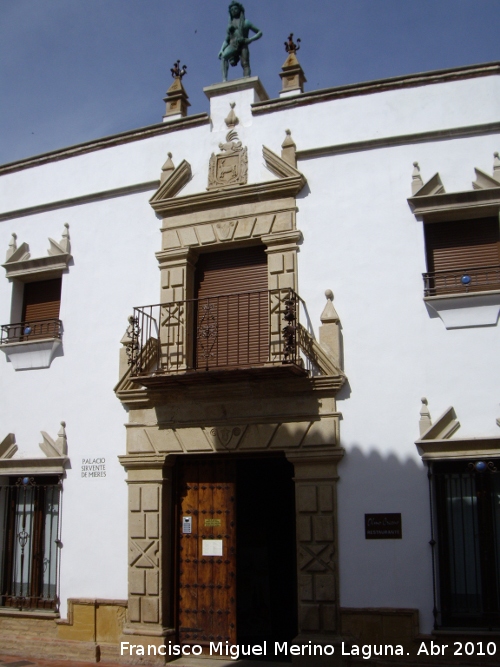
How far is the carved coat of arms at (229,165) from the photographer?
11.0 meters

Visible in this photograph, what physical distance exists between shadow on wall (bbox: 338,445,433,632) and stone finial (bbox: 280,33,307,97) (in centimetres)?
542

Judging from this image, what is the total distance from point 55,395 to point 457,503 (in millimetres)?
6002

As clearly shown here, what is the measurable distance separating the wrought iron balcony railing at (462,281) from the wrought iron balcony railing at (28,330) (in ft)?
18.7

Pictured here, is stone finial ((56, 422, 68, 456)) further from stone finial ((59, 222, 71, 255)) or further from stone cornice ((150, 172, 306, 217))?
stone cornice ((150, 172, 306, 217))

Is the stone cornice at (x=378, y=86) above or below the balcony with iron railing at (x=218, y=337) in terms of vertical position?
above

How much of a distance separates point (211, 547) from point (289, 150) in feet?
18.4

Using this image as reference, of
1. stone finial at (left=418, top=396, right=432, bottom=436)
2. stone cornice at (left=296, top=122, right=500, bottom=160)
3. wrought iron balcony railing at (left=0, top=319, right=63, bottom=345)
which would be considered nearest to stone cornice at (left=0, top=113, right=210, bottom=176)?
stone cornice at (left=296, top=122, right=500, bottom=160)

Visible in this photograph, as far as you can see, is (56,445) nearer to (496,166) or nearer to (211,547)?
(211,547)

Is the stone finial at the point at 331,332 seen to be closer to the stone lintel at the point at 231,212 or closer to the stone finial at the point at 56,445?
the stone lintel at the point at 231,212

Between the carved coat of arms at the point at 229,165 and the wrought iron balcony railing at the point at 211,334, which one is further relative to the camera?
the carved coat of arms at the point at 229,165

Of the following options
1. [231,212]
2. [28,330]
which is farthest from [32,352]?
[231,212]

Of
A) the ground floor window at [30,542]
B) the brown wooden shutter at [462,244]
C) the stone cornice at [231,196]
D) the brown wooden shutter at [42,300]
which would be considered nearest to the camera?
the brown wooden shutter at [462,244]

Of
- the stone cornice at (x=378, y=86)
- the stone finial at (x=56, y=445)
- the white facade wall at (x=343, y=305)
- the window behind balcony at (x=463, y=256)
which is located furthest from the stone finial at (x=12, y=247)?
the window behind balcony at (x=463, y=256)

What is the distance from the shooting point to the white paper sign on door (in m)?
10.1
